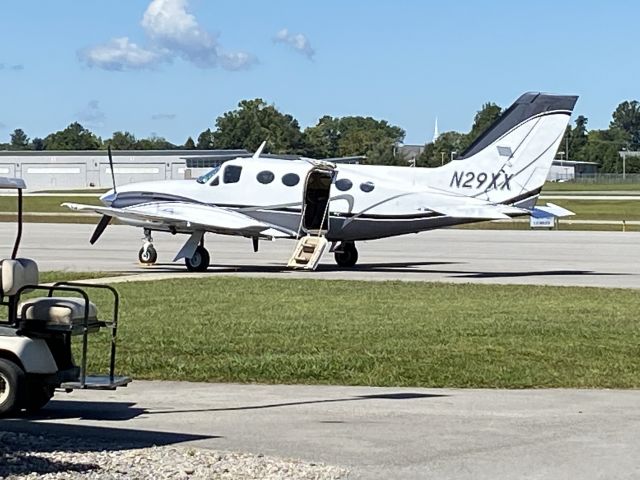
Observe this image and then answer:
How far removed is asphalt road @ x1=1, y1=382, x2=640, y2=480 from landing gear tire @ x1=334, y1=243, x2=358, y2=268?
753 inches

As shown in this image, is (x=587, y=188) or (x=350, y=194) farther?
(x=587, y=188)

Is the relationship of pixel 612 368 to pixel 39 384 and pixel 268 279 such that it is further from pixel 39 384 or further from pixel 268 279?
pixel 268 279

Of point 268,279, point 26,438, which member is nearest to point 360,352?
point 26,438

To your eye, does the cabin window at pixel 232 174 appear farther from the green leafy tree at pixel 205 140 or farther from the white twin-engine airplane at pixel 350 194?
the green leafy tree at pixel 205 140

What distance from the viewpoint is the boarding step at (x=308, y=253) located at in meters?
28.4

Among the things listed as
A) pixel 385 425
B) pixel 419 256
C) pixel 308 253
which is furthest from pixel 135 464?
pixel 419 256

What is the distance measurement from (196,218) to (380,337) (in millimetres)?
14635

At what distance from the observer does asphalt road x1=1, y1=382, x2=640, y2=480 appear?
28.1 feet

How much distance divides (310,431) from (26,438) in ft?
7.10

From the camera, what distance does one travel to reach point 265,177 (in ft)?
98.2

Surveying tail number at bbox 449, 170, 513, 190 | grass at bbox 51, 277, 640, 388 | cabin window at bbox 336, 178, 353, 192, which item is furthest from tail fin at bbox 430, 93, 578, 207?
grass at bbox 51, 277, 640, 388

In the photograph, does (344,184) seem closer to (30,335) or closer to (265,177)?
(265,177)

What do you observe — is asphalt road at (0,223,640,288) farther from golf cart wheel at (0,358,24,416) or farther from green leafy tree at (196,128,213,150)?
green leafy tree at (196,128,213,150)

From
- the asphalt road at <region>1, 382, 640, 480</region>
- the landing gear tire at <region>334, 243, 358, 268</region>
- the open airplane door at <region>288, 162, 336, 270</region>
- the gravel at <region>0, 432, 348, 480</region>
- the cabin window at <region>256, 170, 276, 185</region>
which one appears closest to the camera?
the gravel at <region>0, 432, 348, 480</region>
